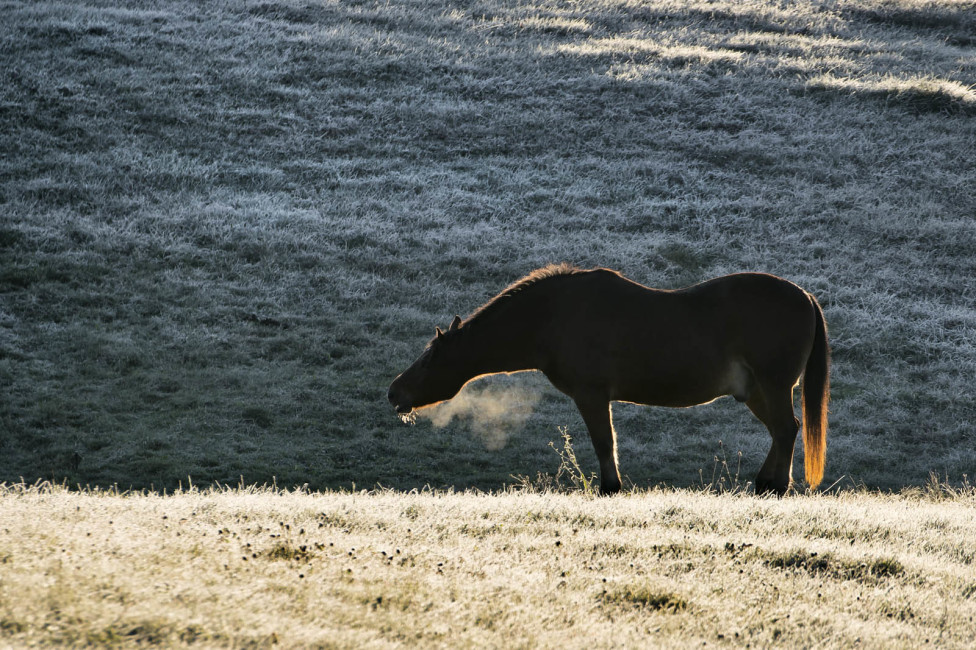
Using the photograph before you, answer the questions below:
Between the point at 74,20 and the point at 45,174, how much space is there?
1510 cm

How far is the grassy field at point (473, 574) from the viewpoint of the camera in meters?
4.64

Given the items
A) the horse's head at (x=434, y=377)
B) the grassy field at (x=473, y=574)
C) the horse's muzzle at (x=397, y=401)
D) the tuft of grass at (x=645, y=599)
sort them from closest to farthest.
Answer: the grassy field at (x=473, y=574) → the tuft of grass at (x=645, y=599) → the horse's head at (x=434, y=377) → the horse's muzzle at (x=397, y=401)

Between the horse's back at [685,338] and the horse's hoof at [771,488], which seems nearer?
the horse's back at [685,338]

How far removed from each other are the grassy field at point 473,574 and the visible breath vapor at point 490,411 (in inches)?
293

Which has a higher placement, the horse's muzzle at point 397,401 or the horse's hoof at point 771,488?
the horse's muzzle at point 397,401

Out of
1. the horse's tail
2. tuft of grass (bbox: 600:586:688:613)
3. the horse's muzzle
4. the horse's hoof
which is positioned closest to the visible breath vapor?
the horse's muzzle

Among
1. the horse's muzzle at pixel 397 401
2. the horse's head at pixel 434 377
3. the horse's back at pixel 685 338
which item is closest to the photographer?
the horse's back at pixel 685 338

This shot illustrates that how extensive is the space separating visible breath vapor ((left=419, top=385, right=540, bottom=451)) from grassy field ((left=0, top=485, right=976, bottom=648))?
7.44 metres

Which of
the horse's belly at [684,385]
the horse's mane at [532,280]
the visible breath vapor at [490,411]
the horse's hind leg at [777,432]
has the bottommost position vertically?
the visible breath vapor at [490,411]

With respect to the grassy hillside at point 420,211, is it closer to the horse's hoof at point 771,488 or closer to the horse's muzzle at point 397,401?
the horse's muzzle at point 397,401

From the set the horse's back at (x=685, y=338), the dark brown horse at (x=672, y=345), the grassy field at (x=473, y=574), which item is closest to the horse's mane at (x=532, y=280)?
the dark brown horse at (x=672, y=345)

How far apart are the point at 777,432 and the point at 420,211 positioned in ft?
60.3

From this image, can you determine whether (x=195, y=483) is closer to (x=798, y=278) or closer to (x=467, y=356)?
(x=467, y=356)

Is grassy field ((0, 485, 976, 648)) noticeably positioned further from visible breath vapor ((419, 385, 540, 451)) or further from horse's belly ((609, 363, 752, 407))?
visible breath vapor ((419, 385, 540, 451))
